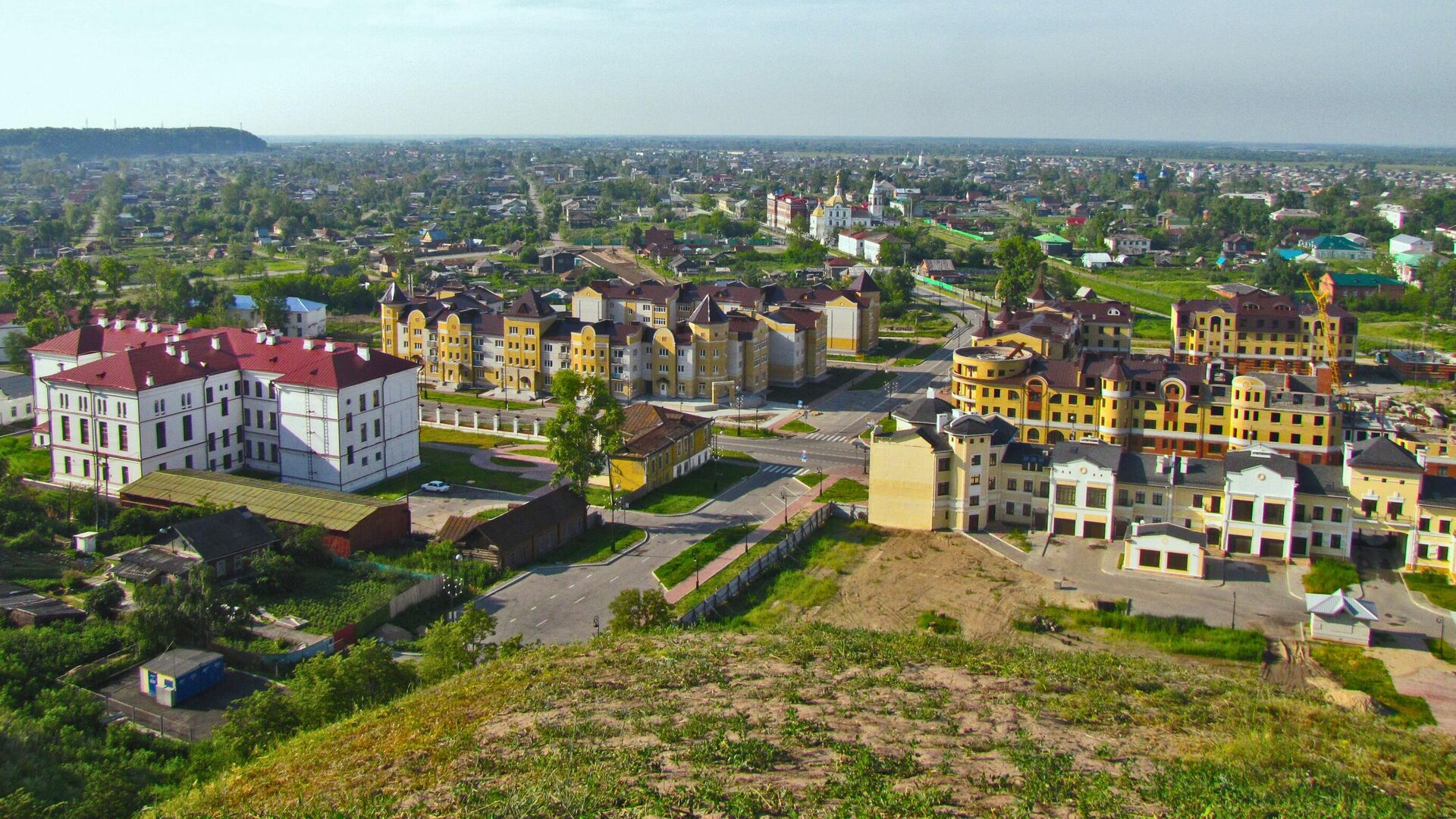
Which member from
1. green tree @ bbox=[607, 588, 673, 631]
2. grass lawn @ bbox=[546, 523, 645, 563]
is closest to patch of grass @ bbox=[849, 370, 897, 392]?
grass lawn @ bbox=[546, 523, 645, 563]

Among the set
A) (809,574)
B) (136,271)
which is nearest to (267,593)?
(809,574)

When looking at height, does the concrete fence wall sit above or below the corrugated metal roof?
below

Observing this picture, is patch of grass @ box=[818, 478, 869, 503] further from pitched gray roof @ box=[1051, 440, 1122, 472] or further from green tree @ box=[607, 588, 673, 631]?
green tree @ box=[607, 588, 673, 631]

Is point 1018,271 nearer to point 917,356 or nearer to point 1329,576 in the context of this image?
point 917,356

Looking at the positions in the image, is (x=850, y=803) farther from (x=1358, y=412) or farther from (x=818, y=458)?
(x=1358, y=412)

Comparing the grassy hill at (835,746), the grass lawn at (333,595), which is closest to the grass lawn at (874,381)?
the grass lawn at (333,595)

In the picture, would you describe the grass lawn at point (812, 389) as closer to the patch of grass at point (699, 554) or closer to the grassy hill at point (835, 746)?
the patch of grass at point (699, 554)

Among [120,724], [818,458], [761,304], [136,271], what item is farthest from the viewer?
[136,271]
